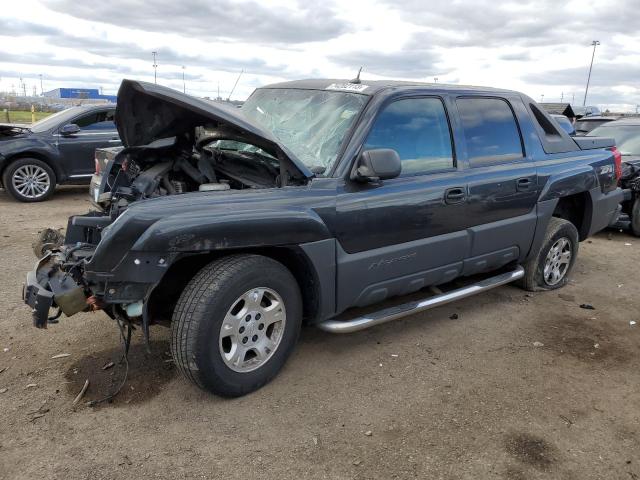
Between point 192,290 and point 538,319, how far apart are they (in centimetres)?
311

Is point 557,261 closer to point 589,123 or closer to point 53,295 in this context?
point 53,295

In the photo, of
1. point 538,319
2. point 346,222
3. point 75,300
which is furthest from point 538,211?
point 75,300

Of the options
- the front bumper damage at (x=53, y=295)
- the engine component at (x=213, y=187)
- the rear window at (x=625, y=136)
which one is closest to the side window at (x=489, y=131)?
the engine component at (x=213, y=187)

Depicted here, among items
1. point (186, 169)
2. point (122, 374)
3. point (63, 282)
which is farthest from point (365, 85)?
point (122, 374)

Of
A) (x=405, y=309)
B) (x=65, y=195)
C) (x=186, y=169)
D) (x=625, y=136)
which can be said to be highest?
(x=625, y=136)

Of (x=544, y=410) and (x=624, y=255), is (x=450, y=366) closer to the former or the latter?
(x=544, y=410)

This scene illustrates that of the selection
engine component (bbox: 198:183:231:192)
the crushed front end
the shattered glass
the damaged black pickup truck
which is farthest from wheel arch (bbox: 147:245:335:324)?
the shattered glass

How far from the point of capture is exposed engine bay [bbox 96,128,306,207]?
12.0ft

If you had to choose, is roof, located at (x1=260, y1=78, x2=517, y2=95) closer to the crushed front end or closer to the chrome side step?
the chrome side step

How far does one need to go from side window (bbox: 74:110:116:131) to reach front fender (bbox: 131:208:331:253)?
779 centimetres

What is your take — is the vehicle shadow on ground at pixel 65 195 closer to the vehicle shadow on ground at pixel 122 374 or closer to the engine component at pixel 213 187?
the vehicle shadow on ground at pixel 122 374

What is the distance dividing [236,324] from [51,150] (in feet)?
25.2

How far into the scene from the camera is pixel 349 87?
3934mm

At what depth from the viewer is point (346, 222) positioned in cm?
342
